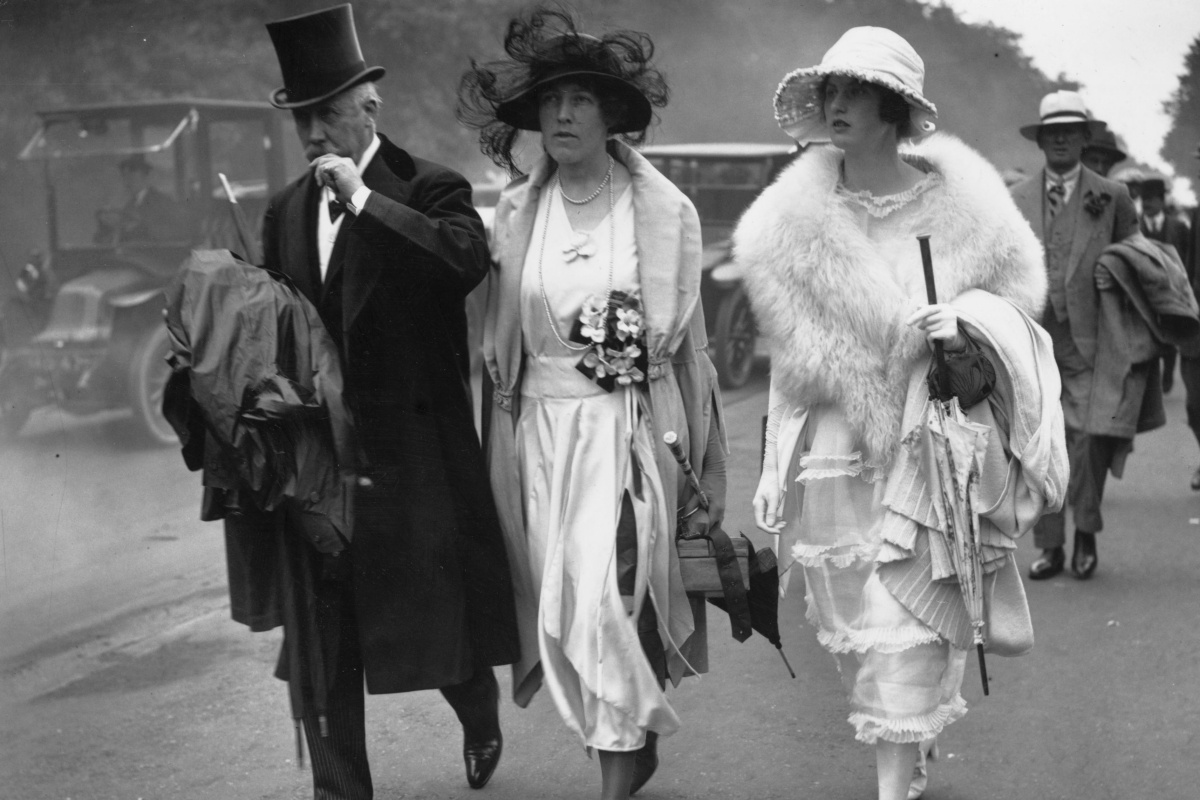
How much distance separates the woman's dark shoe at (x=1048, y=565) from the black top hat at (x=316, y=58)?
4.29 metres

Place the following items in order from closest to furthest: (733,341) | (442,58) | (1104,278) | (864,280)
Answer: (864,280)
(1104,278)
(733,341)
(442,58)

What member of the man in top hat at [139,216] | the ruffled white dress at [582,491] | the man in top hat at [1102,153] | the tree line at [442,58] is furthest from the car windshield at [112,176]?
the ruffled white dress at [582,491]

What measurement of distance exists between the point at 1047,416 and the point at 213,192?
927 centimetres

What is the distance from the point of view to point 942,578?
3766 mm

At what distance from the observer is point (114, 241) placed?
11.2m

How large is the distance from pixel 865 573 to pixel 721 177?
1092cm

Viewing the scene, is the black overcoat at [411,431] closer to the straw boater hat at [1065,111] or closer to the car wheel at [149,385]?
the straw boater hat at [1065,111]

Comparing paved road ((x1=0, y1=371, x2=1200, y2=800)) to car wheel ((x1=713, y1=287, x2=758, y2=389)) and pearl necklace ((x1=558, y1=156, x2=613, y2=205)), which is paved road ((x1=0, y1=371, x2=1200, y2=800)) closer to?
pearl necklace ((x1=558, y1=156, x2=613, y2=205))

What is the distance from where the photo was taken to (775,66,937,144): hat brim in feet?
12.3

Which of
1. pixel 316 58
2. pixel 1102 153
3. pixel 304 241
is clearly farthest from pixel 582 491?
pixel 1102 153

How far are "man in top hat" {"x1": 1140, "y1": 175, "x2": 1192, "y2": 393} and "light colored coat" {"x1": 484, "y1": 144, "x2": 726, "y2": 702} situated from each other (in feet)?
24.5

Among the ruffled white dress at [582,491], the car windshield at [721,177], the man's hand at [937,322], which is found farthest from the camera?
the car windshield at [721,177]

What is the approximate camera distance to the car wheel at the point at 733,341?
13.4 m

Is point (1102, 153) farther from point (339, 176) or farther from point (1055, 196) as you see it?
point (339, 176)
